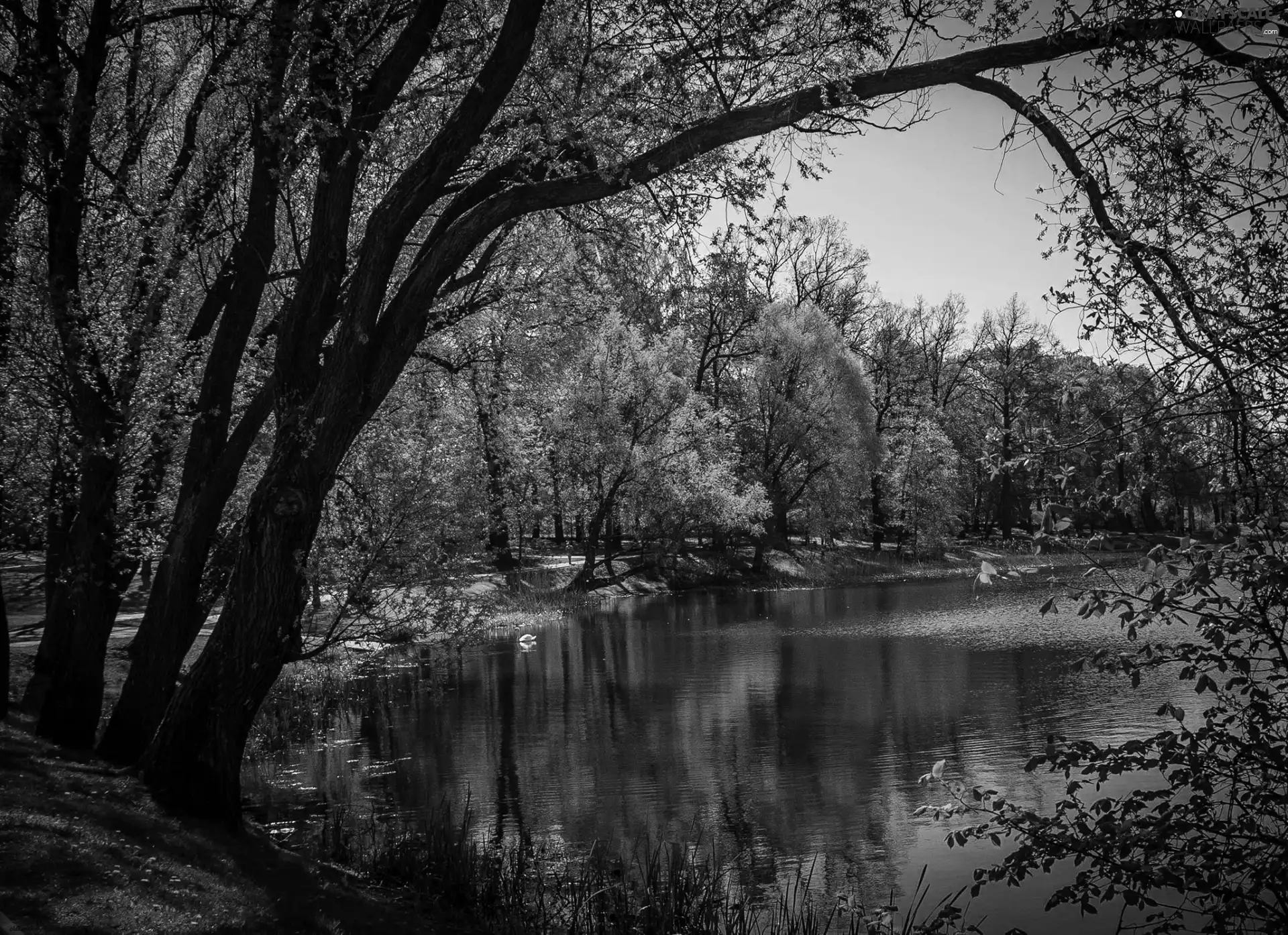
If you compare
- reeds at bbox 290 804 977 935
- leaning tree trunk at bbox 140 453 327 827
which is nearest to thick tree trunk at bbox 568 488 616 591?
reeds at bbox 290 804 977 935

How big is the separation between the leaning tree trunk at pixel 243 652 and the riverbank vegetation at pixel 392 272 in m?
0.03

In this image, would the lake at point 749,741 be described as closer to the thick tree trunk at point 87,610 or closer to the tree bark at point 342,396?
the thick tree trunk at point 87,610

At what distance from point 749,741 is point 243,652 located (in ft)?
31.1

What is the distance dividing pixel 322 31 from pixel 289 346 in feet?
8.71

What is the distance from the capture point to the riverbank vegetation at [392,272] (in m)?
5.55

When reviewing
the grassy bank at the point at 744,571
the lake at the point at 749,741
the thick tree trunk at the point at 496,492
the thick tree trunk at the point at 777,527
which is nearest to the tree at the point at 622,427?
the grassy bank at the point at 744,571

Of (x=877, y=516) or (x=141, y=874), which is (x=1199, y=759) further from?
(x=877, y=516)

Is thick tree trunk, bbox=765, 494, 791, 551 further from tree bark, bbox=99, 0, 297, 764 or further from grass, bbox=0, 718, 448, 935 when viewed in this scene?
grass, bbox=0, 718, 448, 935

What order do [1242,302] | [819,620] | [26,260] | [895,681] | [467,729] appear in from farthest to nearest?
[819,620]
[895,681]
[467,729]
[26,260]
[1242,302]

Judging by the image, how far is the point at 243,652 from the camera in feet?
26.3

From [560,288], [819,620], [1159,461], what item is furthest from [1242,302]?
[819,620]

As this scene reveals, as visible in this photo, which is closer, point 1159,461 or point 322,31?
point 1159,461

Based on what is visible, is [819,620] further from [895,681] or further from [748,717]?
[748,717]

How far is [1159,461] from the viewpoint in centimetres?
596
